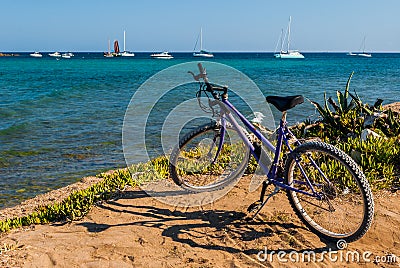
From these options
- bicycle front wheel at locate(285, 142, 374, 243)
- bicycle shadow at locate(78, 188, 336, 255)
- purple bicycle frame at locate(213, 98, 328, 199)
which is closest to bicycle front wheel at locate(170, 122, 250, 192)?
purple bicycle frame at locate(213, 98, 328, 199)

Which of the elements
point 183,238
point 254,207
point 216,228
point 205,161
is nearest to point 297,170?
point 254,207

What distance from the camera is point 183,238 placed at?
449cm

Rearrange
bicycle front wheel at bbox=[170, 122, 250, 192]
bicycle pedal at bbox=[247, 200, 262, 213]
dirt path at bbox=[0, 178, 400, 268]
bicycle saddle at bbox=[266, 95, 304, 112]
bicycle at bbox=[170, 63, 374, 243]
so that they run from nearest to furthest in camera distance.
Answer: dirt path at bbox=[0, 178, 400, 268] → bicycle at bbox=[170, 63, 374, 243] → bicycle saddle at bbox=[266, 95, 304, 112] → bicycle pedal at bbox=[247, 200, 262, 213] → bicycle front wheel at bbox=[170, 122, 250, 192]

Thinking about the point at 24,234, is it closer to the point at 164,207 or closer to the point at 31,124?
the point at 164,207

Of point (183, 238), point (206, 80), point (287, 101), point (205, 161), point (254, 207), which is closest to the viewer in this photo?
point (287, 101)

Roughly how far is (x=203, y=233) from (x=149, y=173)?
2.18 meters

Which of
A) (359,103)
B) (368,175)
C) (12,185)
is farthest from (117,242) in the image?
(359,103)

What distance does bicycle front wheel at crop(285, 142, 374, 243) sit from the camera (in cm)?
414

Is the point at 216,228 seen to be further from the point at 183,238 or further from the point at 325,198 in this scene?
the point at 325,198

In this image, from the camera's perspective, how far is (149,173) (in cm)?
651

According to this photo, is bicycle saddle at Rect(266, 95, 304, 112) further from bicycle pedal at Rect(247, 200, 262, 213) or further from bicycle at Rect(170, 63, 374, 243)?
bicycle pedal at Rect(247, 200, 262, 213)

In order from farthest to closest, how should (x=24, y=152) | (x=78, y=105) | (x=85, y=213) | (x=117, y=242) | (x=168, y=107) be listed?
(x=78, y=105) → (x=168, y=107) → (x=24, y=152) → (x=85, y=213) → (x=117, y=242)

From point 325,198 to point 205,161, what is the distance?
7.11ft

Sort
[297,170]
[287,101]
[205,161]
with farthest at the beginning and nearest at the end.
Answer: [205,161], [297,170], [287,101]
